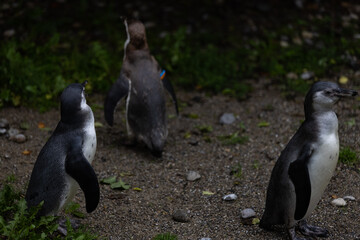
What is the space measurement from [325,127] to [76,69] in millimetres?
3959

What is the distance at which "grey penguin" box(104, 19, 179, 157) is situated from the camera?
5812 millimetres

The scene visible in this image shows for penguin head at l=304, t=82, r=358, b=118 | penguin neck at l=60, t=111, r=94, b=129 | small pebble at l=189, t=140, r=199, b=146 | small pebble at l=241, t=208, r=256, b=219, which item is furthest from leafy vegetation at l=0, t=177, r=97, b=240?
small pebble at l=189, t=140, r=199, b=146

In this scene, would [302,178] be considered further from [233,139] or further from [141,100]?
[141,100]

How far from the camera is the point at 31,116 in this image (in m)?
6.42

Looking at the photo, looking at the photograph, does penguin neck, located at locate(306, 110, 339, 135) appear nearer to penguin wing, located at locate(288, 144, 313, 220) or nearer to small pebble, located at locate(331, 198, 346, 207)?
penguin wing, located at locate(288, 144, 313, 220)

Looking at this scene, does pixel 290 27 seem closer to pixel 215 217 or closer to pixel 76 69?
pixel 76 69

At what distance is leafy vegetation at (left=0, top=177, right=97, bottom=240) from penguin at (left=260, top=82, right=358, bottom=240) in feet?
4.59

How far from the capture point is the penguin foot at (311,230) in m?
4.34

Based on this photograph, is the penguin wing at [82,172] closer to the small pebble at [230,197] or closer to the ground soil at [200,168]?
the ground soil at [200,168]

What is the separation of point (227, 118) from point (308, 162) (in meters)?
2.55

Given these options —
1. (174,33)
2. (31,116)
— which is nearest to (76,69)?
(31,116)

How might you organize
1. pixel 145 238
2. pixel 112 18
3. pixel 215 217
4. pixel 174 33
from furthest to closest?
pixel 112 18 → pixel 174 33 → pixel 215 217 → pixel 145 238

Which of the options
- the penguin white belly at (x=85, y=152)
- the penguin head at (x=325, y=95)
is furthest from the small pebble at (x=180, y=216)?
the penguin head at (x=325, y=95)

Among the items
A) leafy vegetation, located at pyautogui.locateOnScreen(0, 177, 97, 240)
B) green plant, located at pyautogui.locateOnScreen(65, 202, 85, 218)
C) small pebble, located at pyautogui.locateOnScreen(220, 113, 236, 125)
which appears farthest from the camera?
small pebble, located at pyautogui.locateOnScreen(220, 113, 236, 125)
